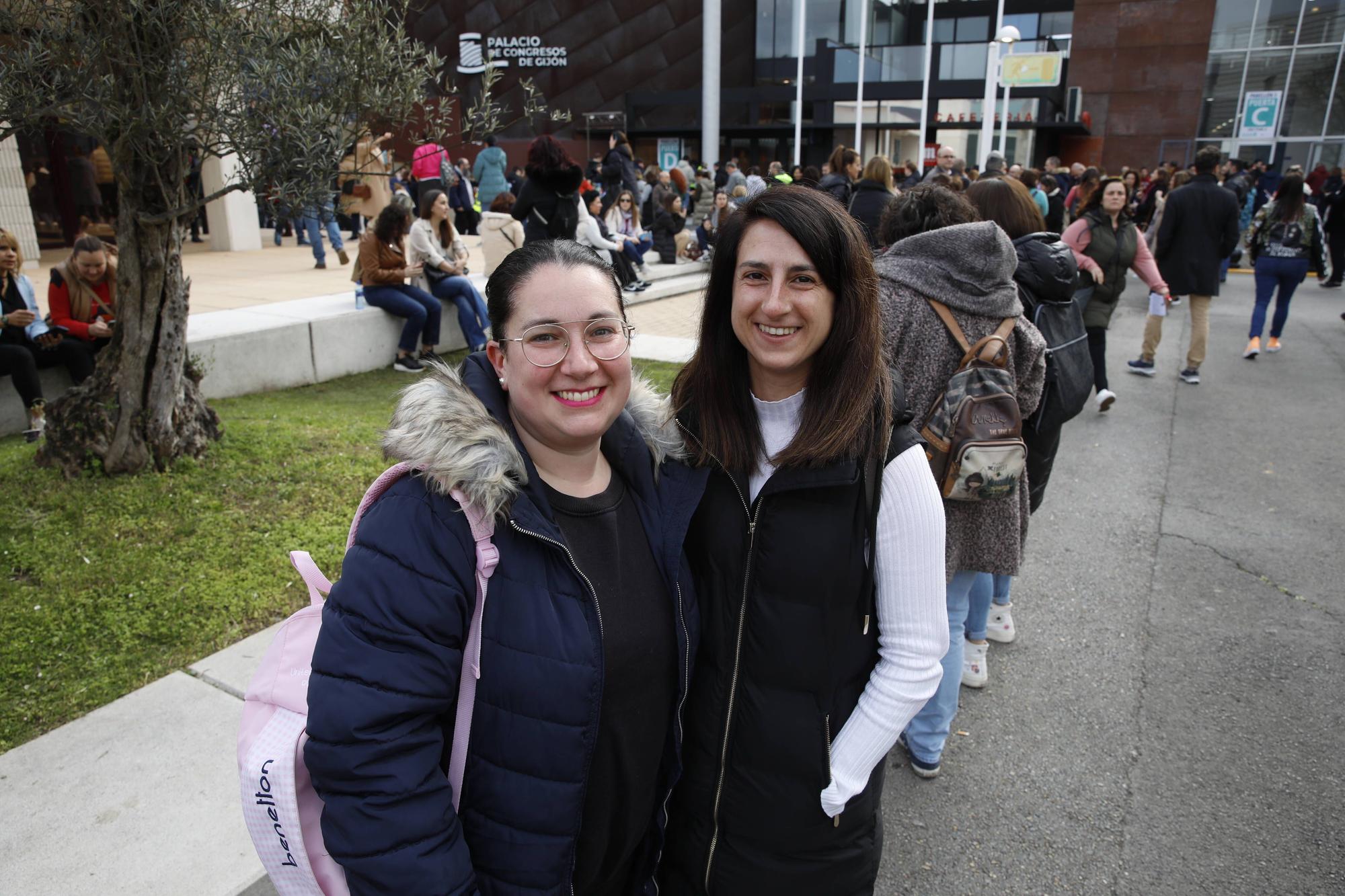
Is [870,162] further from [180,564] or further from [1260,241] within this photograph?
[180,564]

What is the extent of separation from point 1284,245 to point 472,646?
1052 cm

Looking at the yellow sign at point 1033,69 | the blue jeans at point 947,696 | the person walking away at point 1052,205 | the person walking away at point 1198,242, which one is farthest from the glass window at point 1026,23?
the blue jeans at point 947,696

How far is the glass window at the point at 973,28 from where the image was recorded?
39969 millimetres

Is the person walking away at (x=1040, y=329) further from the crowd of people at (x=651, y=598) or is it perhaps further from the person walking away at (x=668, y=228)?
the person walking away at (x=668, y=228)

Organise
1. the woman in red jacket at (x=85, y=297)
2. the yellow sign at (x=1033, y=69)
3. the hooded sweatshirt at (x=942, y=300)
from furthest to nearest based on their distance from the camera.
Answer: the yellow sign at (x=1033, y=69) < the woman in red jacket at (x=85, y=297) < the hooded sweatshirt at (x=942, y=300)

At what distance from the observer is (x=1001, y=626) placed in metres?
4.08

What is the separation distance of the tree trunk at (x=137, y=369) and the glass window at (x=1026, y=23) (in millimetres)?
42690

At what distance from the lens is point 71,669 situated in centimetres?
338

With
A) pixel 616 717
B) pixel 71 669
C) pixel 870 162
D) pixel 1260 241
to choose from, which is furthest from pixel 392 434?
pixel 1260 241

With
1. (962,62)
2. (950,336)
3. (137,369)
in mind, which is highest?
(962,62)

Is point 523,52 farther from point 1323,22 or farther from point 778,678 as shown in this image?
point 778,678

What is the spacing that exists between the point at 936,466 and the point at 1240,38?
36.4 metres

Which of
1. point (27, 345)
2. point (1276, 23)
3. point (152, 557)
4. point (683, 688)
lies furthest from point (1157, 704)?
point (1276, 23)

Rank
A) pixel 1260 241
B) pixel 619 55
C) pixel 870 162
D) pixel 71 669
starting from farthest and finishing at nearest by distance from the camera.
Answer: pixel 619 55
pixel 1260 241
pixel 870 162
pixel 71 669
